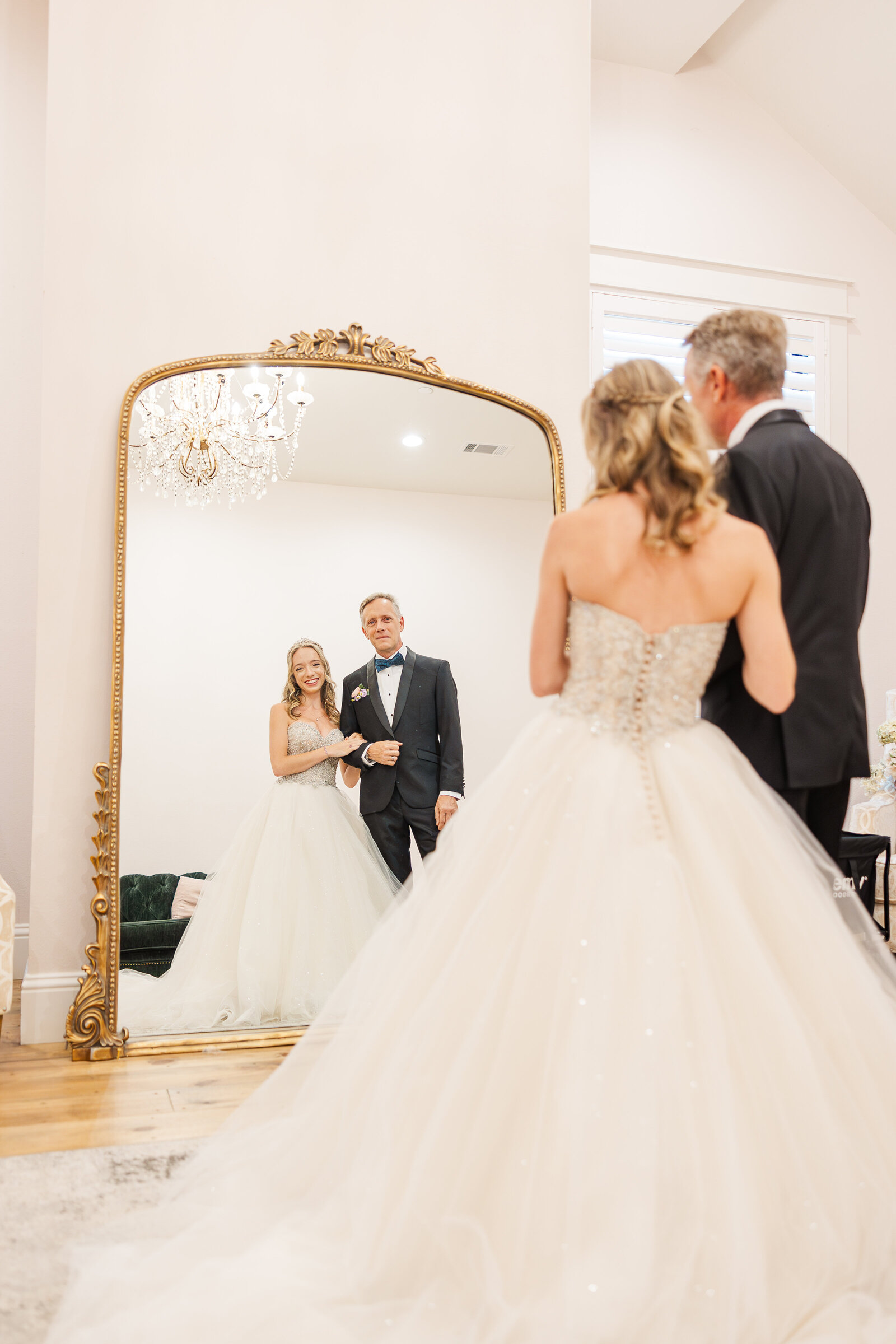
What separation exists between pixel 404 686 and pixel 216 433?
3.51ft

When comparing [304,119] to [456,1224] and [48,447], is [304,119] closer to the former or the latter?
[48,447]

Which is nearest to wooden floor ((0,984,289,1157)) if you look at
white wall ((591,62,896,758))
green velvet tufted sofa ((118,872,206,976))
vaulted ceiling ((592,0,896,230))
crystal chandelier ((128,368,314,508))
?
green velvet tufted sofa ((118,872,206,976))

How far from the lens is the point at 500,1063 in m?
1.53

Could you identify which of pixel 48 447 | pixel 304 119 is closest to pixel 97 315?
pixel 48 447

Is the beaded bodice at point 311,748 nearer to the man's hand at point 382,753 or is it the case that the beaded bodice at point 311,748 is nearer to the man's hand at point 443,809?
the man's hand at point 382,753

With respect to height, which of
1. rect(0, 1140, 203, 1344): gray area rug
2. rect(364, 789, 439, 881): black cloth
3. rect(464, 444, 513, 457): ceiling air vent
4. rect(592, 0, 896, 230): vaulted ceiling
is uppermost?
rect(592, 0, 896, 230): vaulted ceiling

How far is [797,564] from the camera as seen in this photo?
73.6 inches

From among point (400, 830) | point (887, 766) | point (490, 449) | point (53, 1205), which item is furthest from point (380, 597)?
point (887, 766)

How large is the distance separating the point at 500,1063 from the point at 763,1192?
0.42m

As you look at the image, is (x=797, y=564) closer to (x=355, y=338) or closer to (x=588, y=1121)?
(x=588, y=1121)

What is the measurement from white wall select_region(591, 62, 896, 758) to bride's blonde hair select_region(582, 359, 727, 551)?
12.7 ft

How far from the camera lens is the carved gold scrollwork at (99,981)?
2.96 m

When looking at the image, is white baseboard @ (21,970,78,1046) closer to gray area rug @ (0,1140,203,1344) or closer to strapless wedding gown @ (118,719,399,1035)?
strapless wedding gown @ (118,719,399,1035)

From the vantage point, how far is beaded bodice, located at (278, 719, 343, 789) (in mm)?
3307
